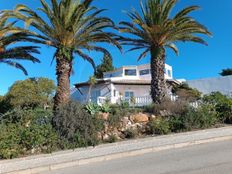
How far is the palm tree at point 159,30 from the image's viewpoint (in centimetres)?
1962

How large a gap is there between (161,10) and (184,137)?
339 inches

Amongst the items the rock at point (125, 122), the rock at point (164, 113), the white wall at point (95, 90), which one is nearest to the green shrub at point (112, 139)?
the rock at point (125, 122)

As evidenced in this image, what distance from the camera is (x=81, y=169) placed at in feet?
37.8

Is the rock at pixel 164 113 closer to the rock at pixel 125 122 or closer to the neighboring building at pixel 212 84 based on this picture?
the rock at pixel 125 122

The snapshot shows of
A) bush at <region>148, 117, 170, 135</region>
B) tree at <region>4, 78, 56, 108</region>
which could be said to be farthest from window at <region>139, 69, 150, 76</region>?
bush at <region>148, 117, 170, 135</region>

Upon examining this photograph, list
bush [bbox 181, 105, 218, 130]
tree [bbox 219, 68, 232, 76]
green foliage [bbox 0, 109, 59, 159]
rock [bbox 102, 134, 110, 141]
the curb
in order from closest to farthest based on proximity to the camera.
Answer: the curb < green foliage [bbox 0, 109, 59, 159] < rock [bbox 102, 134, 110, 141] < bush [bbox 181, 105, 218, 130] < tree [bbox 219, 68, 232, 76]

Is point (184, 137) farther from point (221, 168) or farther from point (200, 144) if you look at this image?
point (221, 168)

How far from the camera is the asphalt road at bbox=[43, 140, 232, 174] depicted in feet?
31.8

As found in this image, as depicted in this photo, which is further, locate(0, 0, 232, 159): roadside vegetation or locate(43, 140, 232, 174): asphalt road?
locate(0, 0, 232, 159): roadside vegetation

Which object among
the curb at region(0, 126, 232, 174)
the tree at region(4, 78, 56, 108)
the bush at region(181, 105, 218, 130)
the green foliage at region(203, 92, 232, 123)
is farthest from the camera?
the tree at region(4, 78, 56, 108)

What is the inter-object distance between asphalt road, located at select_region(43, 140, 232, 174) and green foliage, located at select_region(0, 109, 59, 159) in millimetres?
2529

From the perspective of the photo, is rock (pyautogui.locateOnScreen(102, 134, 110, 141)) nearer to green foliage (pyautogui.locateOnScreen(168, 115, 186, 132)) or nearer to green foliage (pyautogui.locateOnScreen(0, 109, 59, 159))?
green foliage (pyautogui.locateOnScreen(0, 109, 59, 159))

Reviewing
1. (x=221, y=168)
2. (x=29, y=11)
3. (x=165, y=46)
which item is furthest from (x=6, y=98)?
(x=221, y=168)

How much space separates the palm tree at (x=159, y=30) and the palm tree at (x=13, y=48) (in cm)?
587
